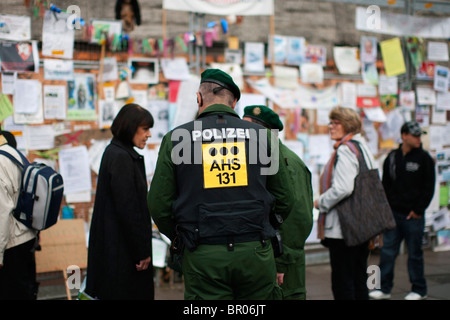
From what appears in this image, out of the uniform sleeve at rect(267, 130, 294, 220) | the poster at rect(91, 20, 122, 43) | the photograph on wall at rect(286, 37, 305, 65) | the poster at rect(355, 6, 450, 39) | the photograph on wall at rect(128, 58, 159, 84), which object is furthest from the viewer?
the poster at rect(355, 6, 450, 39)

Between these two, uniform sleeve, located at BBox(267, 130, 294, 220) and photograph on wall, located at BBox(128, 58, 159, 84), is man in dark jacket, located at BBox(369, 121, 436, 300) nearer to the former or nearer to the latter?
photograph on wall, located at BBox(128, 58, 159, 84)

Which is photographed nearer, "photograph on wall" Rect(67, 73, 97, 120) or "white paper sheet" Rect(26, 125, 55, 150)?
"white paper sheet" Rect(26, 125, 55, 150)

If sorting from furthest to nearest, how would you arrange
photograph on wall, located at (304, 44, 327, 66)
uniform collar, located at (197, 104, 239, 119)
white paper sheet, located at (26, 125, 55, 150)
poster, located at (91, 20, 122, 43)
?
photograph on wall, located at (304, 44, 327, 66), poster, located at (91, 20, 122, 43), white paper sheet, located at (26, 125, 55, 150), uniform collar, located at (197, 104, 239, 119)

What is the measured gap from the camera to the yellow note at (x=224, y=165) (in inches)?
102

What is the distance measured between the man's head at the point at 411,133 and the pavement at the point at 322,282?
5.62ft

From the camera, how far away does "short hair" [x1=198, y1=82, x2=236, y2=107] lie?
9.09 ft

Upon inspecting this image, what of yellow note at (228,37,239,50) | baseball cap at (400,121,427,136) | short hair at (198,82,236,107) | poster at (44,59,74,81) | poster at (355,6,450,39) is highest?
poster at (355,6,450,39)

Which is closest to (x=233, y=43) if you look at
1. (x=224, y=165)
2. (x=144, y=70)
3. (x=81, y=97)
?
(x=144, y=70)

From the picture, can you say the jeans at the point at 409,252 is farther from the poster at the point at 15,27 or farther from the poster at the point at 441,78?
the poster at the point at 15,27

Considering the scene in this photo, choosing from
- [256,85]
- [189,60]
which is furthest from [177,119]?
[256,85]

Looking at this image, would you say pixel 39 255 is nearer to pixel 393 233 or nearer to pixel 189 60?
pixel 189 60

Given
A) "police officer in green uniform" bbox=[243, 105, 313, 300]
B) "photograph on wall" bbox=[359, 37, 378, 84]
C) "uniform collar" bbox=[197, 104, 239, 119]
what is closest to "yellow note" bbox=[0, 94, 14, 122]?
"police officer in green uniform" bbox=[243, 105, 313, 300]

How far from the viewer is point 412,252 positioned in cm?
548

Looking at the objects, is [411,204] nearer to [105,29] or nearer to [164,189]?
[164,189]
